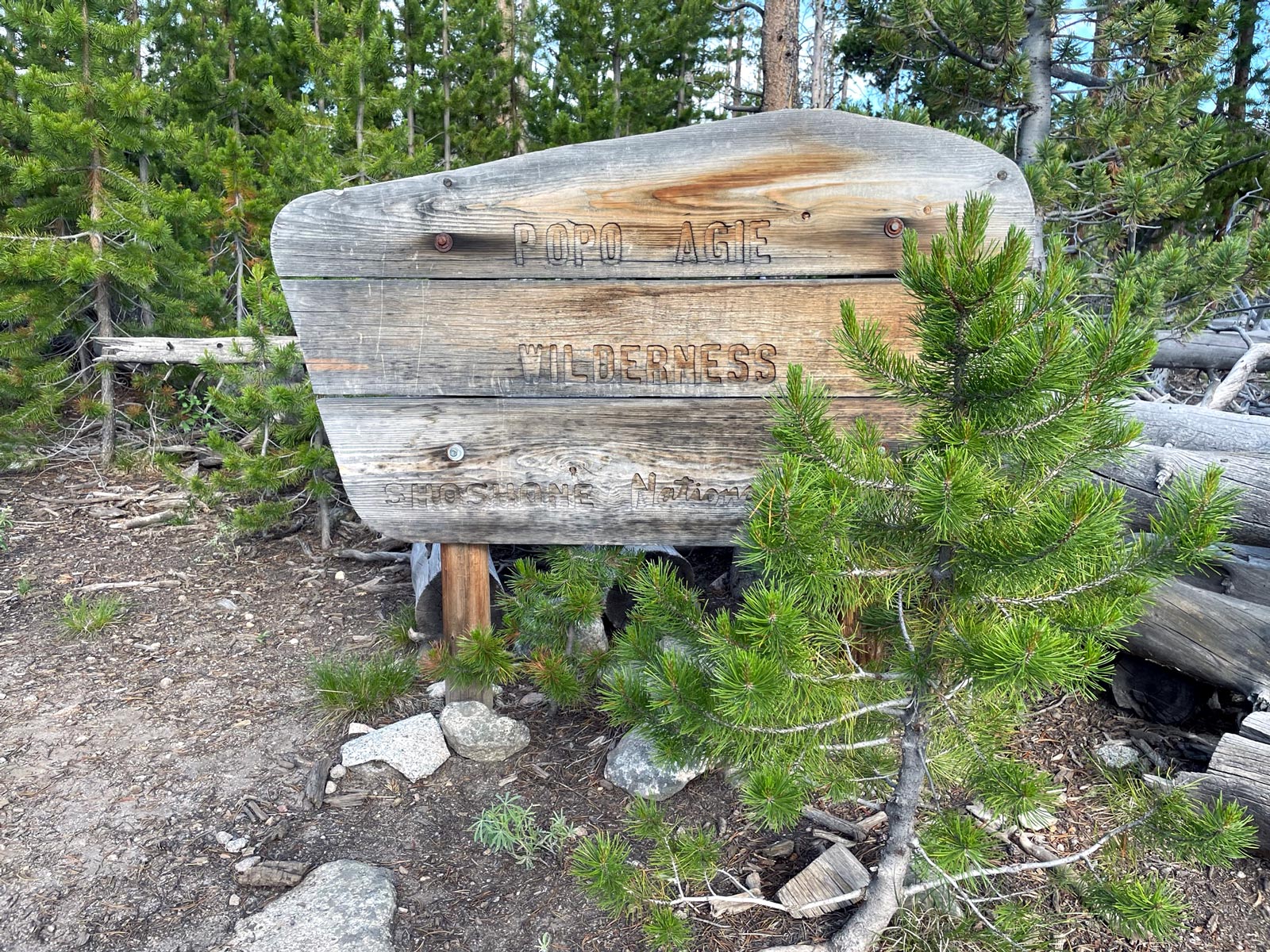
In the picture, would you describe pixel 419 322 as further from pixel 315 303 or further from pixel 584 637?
pixel 584 637

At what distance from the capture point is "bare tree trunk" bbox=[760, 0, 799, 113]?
29.1 feet

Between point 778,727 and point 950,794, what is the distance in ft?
4.47

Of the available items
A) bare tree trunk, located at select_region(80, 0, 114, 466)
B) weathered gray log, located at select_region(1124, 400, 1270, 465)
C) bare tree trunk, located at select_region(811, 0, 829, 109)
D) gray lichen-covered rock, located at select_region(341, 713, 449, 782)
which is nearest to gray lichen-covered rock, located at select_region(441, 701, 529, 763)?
gray lichen-covered rock, located at select_region(341, 713, 449, 782)

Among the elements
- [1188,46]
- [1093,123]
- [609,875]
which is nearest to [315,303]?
[609,875]

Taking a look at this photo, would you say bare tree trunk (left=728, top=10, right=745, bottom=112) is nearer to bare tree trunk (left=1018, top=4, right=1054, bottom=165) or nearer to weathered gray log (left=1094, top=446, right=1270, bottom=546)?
bare tree trunk (left=1018, top=4, right=1054, bottom=165)

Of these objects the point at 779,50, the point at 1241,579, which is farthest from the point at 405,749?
the point at 779,50

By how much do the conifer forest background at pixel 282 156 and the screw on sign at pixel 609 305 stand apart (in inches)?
32.1

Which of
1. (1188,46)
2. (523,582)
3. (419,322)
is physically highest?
(1188,46)

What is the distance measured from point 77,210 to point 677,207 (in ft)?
20.5

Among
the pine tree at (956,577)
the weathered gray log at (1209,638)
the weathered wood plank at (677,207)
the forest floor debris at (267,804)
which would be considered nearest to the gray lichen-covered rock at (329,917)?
the forest floor debris at (267,804)

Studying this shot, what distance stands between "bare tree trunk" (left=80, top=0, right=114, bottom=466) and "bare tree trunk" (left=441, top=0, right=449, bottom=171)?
6.12 metres

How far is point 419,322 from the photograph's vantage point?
2988 millimetres

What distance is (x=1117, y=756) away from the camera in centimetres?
300

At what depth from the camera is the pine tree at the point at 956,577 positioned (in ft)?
5.02
